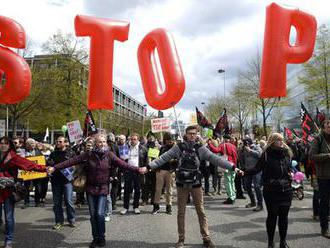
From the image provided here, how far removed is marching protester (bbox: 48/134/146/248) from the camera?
637 cm

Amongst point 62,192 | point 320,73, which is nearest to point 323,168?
point 62,192

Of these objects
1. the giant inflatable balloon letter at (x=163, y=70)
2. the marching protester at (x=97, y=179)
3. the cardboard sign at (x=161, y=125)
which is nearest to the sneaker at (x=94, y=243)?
the marching protester at (x=97, y=179)

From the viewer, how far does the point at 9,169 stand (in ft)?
20.8

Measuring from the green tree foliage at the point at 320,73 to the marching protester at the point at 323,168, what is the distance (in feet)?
76.5

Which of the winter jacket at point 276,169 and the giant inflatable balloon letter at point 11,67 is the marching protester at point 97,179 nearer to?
the winter jacket at point 276,169

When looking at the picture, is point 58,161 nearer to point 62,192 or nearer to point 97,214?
point 62,192

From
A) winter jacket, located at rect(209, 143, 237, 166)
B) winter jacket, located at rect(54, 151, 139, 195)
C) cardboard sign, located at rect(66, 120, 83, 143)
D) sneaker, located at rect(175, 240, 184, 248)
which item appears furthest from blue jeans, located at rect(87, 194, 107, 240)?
cardboard sign, located at rect(66, 120, 83, 143)

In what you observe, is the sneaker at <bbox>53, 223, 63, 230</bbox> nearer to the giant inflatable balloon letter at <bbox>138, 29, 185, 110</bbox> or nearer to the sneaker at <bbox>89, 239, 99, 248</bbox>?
the sneaker at <bbox>89, 239, 99, 248</bbox>

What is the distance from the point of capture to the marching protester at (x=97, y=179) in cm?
637

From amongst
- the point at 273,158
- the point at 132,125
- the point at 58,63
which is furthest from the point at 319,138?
the point at 132,125

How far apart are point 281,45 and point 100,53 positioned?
13.7ft

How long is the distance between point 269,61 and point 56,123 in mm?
29244

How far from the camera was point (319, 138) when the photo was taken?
23.0 feet

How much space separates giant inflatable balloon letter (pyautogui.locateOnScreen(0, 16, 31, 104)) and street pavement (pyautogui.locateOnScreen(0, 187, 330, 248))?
9.28 ft
